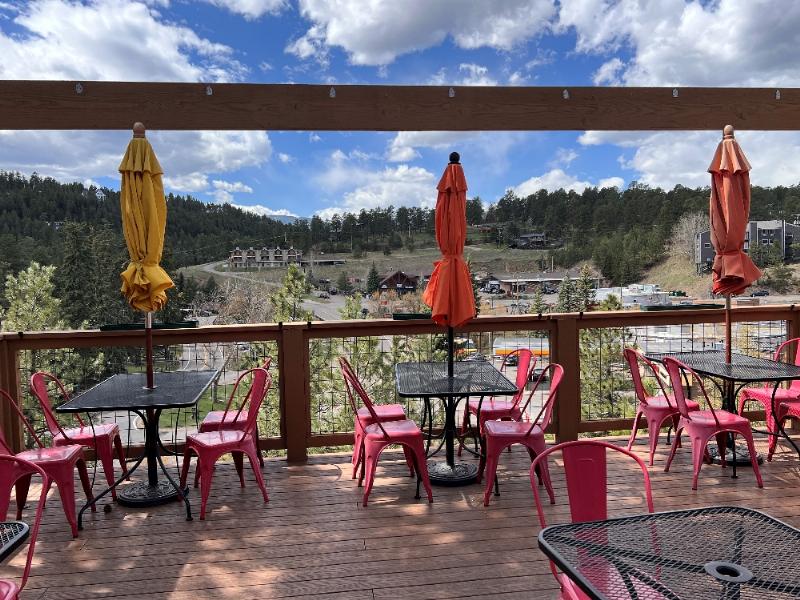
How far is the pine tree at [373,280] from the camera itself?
1136 centimetres

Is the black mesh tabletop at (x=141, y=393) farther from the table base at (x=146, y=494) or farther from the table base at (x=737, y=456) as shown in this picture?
the table base at (x=737, y=456)

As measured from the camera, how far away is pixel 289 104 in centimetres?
452

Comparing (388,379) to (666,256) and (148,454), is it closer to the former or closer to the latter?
(148,454)

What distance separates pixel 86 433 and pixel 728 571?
3.78 metres

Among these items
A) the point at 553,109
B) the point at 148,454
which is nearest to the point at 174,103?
the point at 148,454

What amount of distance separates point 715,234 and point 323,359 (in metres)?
4.70

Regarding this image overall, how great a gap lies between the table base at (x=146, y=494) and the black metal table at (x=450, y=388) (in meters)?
1.67

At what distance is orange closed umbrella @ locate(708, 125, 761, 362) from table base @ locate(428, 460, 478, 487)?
7.43ft

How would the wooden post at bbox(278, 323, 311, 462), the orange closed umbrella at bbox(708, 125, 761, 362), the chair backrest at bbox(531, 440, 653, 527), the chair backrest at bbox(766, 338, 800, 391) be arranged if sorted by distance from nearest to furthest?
the chair backrest at bbox(531, 440, 653, 527)
the orange closed umbrella at bbox(708, 125, 761, 362)
the wooden post at bbox(278, 323, 311, 462)
the chair backrest at bbox(766, 338, 800, 391)

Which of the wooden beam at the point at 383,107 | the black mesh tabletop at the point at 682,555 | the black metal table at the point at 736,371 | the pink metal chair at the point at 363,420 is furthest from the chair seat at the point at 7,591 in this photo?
the black metal table at the point at 736,371

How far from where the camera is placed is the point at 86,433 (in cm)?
390

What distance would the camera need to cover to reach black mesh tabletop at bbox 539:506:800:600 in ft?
4.63

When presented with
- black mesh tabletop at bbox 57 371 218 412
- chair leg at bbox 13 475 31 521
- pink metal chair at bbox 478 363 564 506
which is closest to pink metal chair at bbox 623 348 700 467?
pink metal chair at bbox 478 363 564 506

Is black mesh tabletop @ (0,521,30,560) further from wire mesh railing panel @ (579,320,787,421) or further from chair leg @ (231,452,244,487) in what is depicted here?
wire mesh railing panel @ (579,320,787,421)
